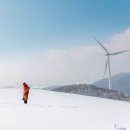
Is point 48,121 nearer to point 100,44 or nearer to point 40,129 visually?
point 40,129

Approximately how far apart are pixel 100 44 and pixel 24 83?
102 metres

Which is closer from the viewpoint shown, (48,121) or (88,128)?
(88,128)

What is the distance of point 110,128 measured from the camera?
20.8 m

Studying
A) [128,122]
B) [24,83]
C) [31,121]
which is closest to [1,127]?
[31,121]

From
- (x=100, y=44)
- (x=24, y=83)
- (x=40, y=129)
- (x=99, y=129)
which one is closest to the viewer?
(x=40, y=129)

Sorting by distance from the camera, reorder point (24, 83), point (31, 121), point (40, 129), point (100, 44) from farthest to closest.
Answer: point (100, 44) → point (24, 83) → point (31, 121) → point (40, 129)

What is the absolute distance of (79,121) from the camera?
2370cm

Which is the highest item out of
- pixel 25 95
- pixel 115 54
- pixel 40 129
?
pixel 115 54

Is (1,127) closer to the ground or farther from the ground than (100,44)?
closer to the ground

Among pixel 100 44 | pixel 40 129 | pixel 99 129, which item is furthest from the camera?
pixel 100 44

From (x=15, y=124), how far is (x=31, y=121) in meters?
2.12

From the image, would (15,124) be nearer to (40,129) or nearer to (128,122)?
(40,129)

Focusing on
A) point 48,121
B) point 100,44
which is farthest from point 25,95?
point 100,44

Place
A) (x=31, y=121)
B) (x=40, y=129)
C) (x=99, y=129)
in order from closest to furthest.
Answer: (x=40, y=129) < (x=99, y=129) < (x=31, y=121)
